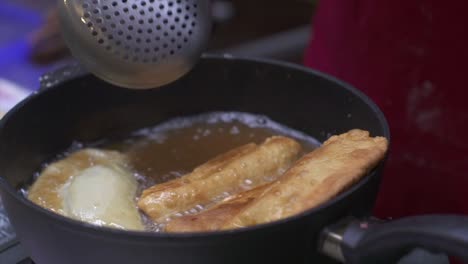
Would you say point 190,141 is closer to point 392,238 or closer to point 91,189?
point 91,189

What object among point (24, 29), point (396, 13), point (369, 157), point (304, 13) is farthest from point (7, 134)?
A: point (304, 13)

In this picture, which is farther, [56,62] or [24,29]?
[24,29]

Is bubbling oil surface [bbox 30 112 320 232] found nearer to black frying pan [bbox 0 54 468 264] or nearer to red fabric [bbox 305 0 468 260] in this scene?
black frying pan [bbox 0 54 468 264]

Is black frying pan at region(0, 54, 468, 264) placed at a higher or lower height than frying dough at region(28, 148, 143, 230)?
higher

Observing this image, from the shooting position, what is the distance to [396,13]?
118 cm

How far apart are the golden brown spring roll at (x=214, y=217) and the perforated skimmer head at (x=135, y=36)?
0.56 feet

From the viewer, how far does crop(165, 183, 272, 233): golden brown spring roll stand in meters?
0.64

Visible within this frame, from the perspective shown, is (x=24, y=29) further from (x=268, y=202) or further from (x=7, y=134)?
(x=268, y=202)

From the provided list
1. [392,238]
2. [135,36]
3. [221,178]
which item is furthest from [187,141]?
[392,238]

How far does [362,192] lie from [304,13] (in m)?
2.62

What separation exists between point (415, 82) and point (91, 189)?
704mm

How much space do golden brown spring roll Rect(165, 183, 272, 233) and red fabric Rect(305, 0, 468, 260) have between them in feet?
1.96

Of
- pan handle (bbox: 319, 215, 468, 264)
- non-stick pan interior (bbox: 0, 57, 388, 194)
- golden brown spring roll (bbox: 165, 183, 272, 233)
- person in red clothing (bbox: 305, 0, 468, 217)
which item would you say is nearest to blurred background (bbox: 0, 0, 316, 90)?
non-stick pan interior (bbox: 0, 57, 388, 194)

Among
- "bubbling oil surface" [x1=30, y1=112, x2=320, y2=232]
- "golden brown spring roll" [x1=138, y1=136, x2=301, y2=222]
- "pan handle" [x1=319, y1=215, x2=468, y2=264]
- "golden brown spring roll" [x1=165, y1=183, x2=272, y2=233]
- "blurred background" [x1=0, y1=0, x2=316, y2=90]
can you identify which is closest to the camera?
"pan handle" [x1=319, y1=215, x2=468, y2=264]
